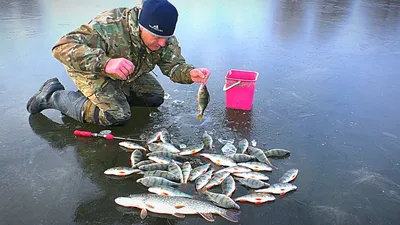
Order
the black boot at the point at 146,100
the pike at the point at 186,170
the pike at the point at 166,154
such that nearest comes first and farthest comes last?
1. the pike at the point at 186,170
2. the pike at the point at 166,154
3. the black boot at the point at 146,100

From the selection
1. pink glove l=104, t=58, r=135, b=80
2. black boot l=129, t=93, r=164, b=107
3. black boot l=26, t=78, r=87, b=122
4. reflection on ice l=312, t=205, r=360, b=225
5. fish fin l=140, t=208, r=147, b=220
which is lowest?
reflection on ice l=312, t=205, r=360, b=225

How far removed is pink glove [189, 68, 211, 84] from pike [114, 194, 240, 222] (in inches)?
56.5

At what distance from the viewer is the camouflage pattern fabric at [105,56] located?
3.27 m

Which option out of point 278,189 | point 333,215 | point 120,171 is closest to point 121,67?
point 120,171

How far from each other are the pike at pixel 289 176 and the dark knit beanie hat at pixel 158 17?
5.06 ft

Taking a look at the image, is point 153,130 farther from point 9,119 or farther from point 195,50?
point 195,50

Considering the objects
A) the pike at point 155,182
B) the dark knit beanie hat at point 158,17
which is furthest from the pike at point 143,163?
the dark knit beanie hat at point 158,17

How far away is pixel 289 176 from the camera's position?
2.86 meters

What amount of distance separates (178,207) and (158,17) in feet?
5.26

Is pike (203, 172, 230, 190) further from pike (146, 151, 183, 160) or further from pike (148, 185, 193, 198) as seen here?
pike (146, 151, 183, 160)

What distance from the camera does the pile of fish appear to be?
2438 millimetres

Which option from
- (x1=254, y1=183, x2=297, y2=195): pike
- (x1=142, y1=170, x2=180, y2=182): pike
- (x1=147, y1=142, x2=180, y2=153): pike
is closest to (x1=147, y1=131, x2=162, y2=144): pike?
(x1=147, y1=142, x2=180, y2=153): pike

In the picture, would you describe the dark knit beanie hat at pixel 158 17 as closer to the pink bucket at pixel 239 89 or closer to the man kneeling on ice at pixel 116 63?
the man kneeling on ice at pixel 116 63

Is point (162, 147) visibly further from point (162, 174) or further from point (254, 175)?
point (254, 175)
